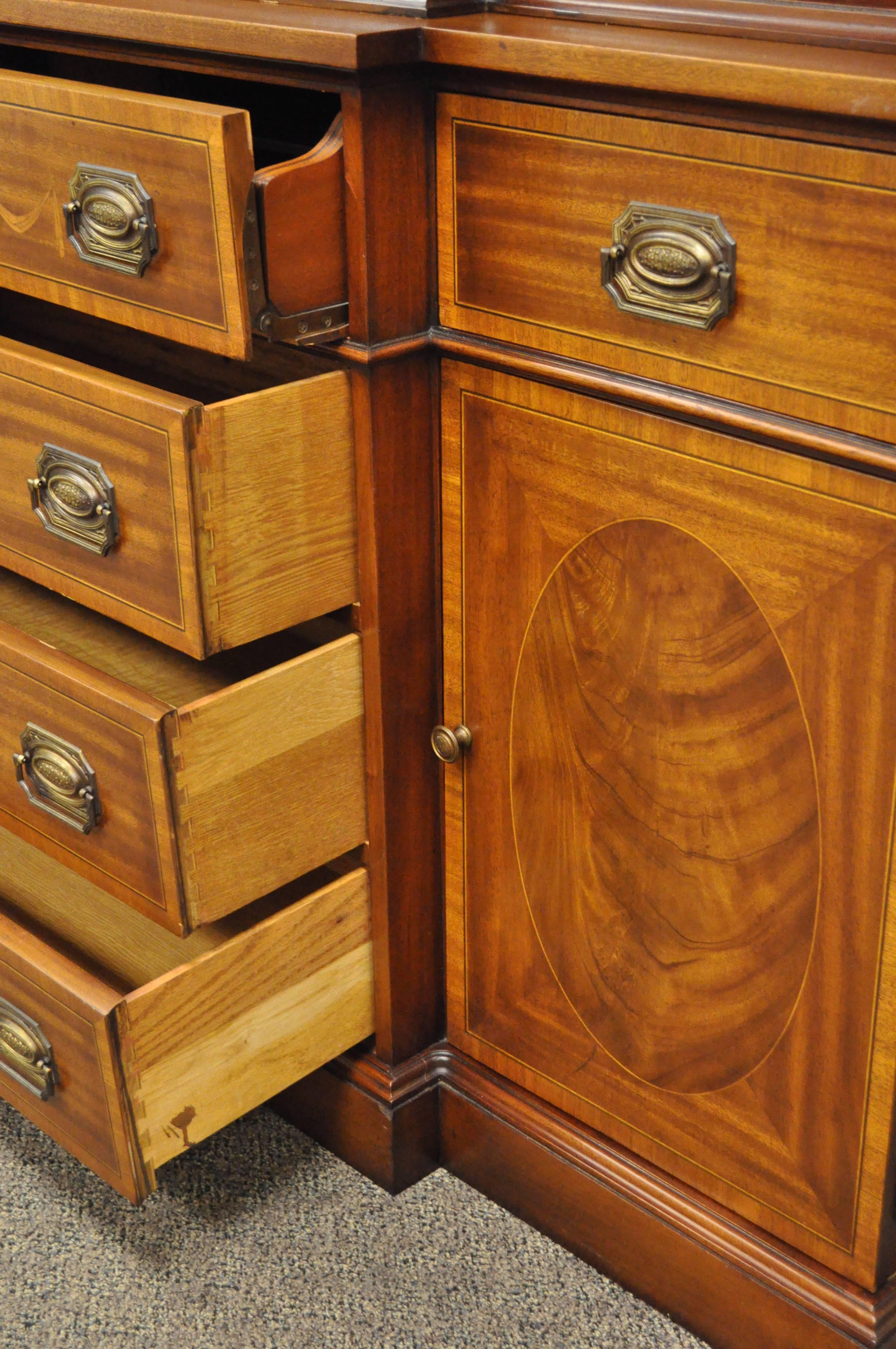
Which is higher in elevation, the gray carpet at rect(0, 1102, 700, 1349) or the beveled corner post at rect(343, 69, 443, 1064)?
the beveled corner post at rect(343, 69, 443, 1064)

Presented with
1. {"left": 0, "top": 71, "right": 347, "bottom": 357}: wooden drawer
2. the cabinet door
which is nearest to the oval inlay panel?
the cabinet door

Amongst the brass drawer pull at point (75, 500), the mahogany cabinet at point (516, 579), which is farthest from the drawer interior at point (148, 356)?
the brass drawer pull at point (75, 500)

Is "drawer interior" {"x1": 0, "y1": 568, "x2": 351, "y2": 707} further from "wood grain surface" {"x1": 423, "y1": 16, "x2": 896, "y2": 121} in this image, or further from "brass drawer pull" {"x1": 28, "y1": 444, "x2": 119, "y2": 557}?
"wood grain surface" {"x1": 423, "y1": 16, "x2": 896, "y2": 121}

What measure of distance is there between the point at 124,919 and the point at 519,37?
0.67 m

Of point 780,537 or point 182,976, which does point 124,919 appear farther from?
point 780,537

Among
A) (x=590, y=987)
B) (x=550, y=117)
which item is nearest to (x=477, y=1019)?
(x=590, y=987)

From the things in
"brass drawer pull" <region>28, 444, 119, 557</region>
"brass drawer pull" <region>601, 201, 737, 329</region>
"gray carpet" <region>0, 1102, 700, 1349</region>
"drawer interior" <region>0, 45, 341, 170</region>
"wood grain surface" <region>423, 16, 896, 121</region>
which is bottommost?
"gray carpet" <region>0, 1102, 700, 1349</region>

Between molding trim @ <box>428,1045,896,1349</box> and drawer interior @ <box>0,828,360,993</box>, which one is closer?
molding trim @ <box>428,1045,896,1349</box>

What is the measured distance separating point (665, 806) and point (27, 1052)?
1.42ft

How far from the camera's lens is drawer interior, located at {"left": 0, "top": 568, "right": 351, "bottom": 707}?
0.99 m

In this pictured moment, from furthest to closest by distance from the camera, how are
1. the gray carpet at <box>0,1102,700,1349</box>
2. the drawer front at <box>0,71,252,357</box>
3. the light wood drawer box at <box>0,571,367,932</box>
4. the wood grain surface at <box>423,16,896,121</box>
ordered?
1. the gray carpet at <box>0,1102,700,1349</box>
2. the light wood drawer box at <box>0,571,367,932</box>
3. the drawer front at <box>0,71,252,357</box>
4. the wood grain surface at <box>423,16,896,121</box>

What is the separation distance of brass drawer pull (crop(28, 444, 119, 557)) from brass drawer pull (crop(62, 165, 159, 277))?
0.11 meters

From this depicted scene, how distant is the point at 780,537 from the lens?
718mm

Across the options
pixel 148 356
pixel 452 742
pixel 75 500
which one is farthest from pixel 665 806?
pixel 148 356
